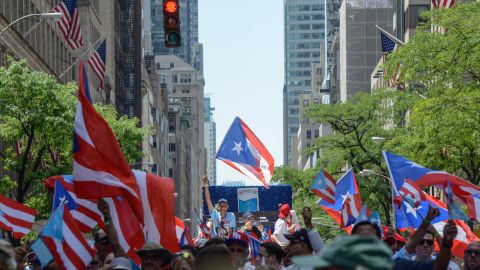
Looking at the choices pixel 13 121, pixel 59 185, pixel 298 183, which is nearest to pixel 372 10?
pixel 298 183

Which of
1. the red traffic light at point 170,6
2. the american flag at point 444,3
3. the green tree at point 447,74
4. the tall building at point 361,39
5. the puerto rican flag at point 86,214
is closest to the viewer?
the puerto rican flag at point 86,214

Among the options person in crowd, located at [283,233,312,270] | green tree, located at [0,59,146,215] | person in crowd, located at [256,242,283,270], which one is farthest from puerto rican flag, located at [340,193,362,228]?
green tree, located at [0,59,146,215]

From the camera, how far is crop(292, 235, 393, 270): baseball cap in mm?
5629

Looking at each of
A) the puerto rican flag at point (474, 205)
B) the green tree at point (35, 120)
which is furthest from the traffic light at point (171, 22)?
the green tree at point (35, 120)

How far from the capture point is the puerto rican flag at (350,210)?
908 inches

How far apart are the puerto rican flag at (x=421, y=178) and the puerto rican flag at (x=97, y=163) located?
15.9ft

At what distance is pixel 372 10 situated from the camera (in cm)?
12444

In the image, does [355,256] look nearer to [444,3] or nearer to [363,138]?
[444,3]

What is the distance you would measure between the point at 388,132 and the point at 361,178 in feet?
9.82

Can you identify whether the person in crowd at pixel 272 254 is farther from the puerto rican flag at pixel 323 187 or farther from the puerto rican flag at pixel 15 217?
the puerto rican flag at pixel 15 217

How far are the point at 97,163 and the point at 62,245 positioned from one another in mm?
990

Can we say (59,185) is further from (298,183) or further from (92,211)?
(298,183)

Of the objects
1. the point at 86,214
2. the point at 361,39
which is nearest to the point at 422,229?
the point at 86,214

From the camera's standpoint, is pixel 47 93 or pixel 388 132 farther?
pixel 388 132
